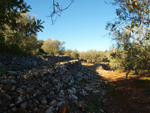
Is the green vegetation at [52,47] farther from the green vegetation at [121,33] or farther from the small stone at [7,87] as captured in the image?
the small stone at [7,87]

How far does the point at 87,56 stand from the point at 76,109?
114 feet

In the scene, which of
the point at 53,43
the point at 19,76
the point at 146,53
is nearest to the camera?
the point at 19,76

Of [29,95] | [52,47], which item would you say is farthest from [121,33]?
[52,47]

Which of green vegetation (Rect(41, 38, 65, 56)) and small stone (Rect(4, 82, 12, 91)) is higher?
green vegetation (Rect(41, 38, 65, 56))

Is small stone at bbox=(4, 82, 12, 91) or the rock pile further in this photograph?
small stone at bbox=(4, 82, 12, 91)

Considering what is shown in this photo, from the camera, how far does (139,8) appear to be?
16.6ft

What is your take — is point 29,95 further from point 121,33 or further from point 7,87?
point 121,33

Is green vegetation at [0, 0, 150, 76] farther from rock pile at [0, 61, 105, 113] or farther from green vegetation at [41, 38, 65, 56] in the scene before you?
green vegetation at [41, 38, 65, 56]

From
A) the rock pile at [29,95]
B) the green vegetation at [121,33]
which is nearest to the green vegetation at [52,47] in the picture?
the green vegetation at [121,33]

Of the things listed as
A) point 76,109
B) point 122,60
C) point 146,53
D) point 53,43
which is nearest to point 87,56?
point 53,43

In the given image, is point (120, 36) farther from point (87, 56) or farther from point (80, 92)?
point (87, 56)

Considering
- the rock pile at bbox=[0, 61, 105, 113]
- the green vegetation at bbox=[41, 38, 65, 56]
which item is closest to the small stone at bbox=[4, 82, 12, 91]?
the rock pile at bbox=[0, 61, 105, 113]

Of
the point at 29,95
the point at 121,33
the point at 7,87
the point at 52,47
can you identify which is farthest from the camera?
the point at 52,47

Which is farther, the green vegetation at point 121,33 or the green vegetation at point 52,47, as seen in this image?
the green vegetation at point 52,47
